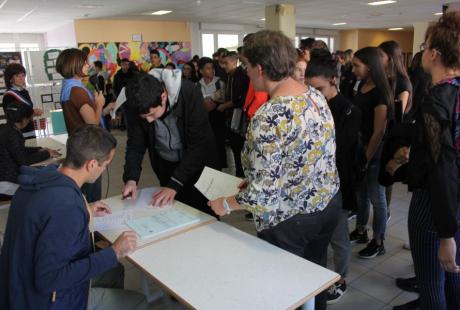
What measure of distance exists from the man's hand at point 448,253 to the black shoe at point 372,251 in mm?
1292

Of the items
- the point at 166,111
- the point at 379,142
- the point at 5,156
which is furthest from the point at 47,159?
the point at 379,142

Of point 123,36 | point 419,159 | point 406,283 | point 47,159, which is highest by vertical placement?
point 123,36

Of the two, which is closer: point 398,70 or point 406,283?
point 406,283

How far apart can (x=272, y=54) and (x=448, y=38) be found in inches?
21.8

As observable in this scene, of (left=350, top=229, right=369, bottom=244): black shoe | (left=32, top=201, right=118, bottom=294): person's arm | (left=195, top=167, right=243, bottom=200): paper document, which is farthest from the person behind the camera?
(left=350, top=229, right=369, bottom=244): black shoe

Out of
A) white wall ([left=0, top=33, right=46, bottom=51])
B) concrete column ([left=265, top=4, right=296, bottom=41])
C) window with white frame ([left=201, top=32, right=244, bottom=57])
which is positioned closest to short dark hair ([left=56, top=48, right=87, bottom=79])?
concrete column ([left=265, top=4, right=296, bottom=41])

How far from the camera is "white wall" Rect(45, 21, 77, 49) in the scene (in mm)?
9664

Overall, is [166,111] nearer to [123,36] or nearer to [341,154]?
[341,154]

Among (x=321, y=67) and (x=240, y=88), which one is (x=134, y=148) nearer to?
(x=321, y=67)

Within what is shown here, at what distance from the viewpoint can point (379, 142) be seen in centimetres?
229

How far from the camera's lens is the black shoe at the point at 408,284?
218 cm

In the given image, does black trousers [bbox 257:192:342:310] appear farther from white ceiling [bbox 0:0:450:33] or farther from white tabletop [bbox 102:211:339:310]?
white ceiling [bbox 0:0:450:33]

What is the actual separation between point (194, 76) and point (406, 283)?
4547 mm

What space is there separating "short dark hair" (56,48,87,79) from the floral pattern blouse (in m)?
1.81
